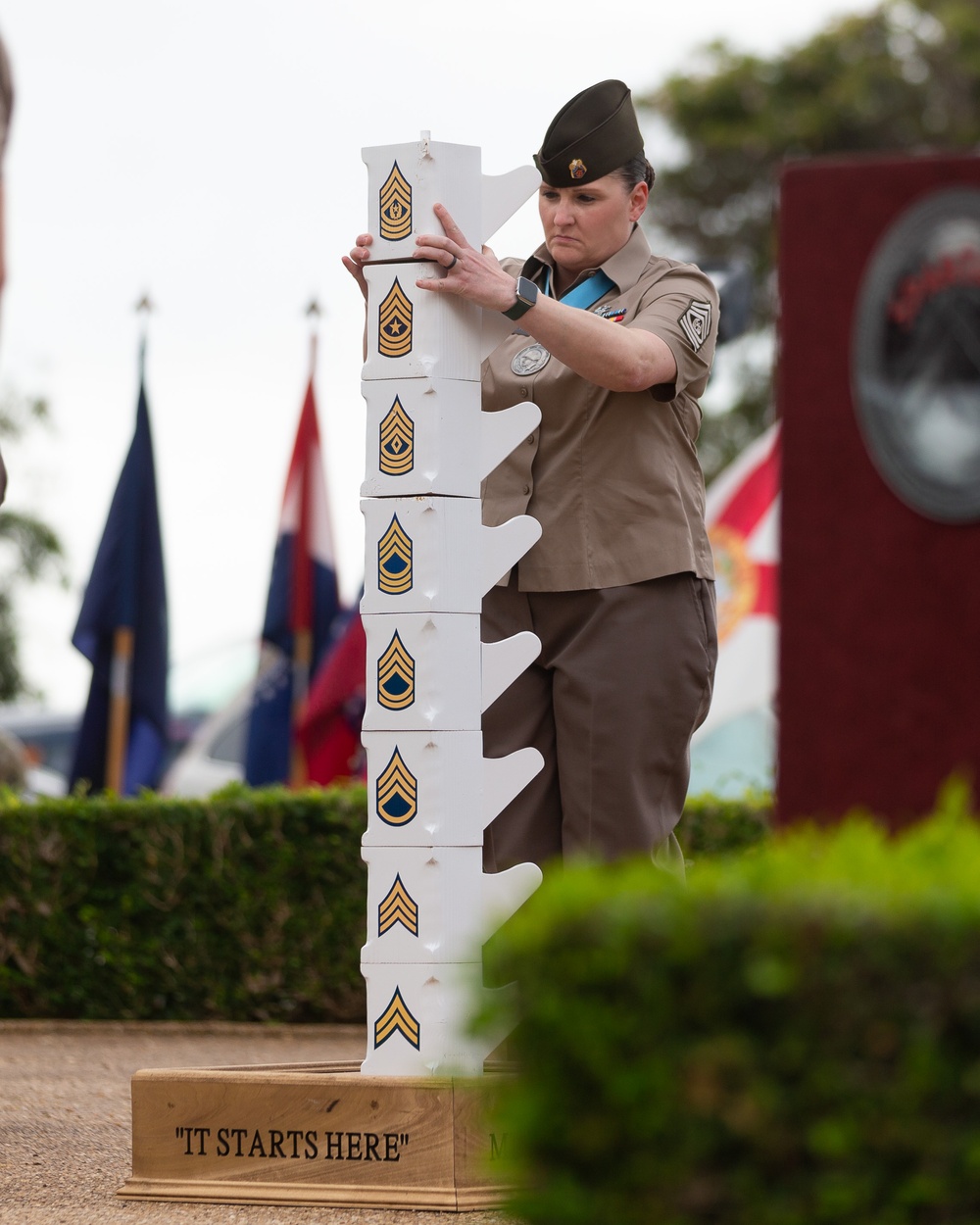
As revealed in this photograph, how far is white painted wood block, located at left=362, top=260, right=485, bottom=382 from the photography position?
360cm

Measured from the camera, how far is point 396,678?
3566 millimetres

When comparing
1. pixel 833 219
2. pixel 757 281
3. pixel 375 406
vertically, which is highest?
pixel 757 281

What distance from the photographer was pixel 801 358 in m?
3.38

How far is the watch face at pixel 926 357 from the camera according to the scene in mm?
3174

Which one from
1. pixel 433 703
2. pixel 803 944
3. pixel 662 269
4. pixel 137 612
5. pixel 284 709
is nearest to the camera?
pixel 803 944

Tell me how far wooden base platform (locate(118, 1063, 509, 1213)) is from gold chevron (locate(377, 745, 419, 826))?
0.48 metres

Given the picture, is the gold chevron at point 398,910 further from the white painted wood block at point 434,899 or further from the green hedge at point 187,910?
the green hedge at point 187,910

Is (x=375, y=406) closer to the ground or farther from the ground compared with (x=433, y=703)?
farther from the ground

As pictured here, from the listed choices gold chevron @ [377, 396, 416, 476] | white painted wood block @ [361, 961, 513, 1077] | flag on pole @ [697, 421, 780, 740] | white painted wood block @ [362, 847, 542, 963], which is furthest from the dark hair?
flag on pole @ [697, 421, 780, 740]

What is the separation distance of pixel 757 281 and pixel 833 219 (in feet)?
78.9

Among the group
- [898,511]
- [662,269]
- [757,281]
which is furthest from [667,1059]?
[757,281]

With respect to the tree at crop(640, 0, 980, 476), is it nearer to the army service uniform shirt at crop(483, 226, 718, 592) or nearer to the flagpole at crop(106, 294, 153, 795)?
the flagpole at crop(106, 294, 153, 795)

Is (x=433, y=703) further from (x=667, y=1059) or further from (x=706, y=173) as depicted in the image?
(x=706, y=173)

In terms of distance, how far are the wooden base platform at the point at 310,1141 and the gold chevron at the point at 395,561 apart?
91 cm
